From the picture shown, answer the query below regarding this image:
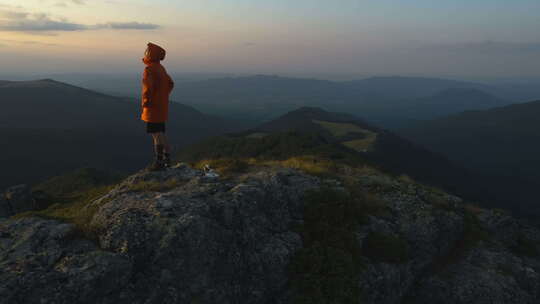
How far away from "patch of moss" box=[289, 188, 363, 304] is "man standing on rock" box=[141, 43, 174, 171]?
6135 millimetres

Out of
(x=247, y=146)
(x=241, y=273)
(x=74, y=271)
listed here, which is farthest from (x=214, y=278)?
(x=247, y=146)

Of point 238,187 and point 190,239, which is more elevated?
point 238,187

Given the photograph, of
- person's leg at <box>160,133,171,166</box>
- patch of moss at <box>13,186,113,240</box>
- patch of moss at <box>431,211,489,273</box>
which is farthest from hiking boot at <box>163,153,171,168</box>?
patch of moss at <box>431,211,489,273</box>

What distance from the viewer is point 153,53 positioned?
12.3 meters

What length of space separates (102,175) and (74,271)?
4921 inches

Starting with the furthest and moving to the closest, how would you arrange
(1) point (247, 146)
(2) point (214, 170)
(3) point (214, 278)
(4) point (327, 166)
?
(1) point (247, 146) → (4) point (327, 166) → (2) point (214, 170) → (3) point (214, 278)

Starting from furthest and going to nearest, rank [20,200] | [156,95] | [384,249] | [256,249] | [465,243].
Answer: [20,200] < [465,243] < [156,95] < [384,249] < [256,249]

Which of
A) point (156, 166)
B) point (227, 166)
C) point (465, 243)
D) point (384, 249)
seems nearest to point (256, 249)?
point (384, 249)

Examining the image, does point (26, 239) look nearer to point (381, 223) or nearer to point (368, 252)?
point (368, 252)

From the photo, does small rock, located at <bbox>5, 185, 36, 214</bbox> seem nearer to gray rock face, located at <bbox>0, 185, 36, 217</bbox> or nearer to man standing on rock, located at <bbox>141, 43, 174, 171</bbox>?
gray rock face, located at <bbox>0, 185, 36, 217</bbox>

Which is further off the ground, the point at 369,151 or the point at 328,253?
the point at 328,253

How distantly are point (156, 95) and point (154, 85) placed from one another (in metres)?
0.38

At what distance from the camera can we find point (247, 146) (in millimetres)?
151375

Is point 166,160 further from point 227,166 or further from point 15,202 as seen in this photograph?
point 15,202
